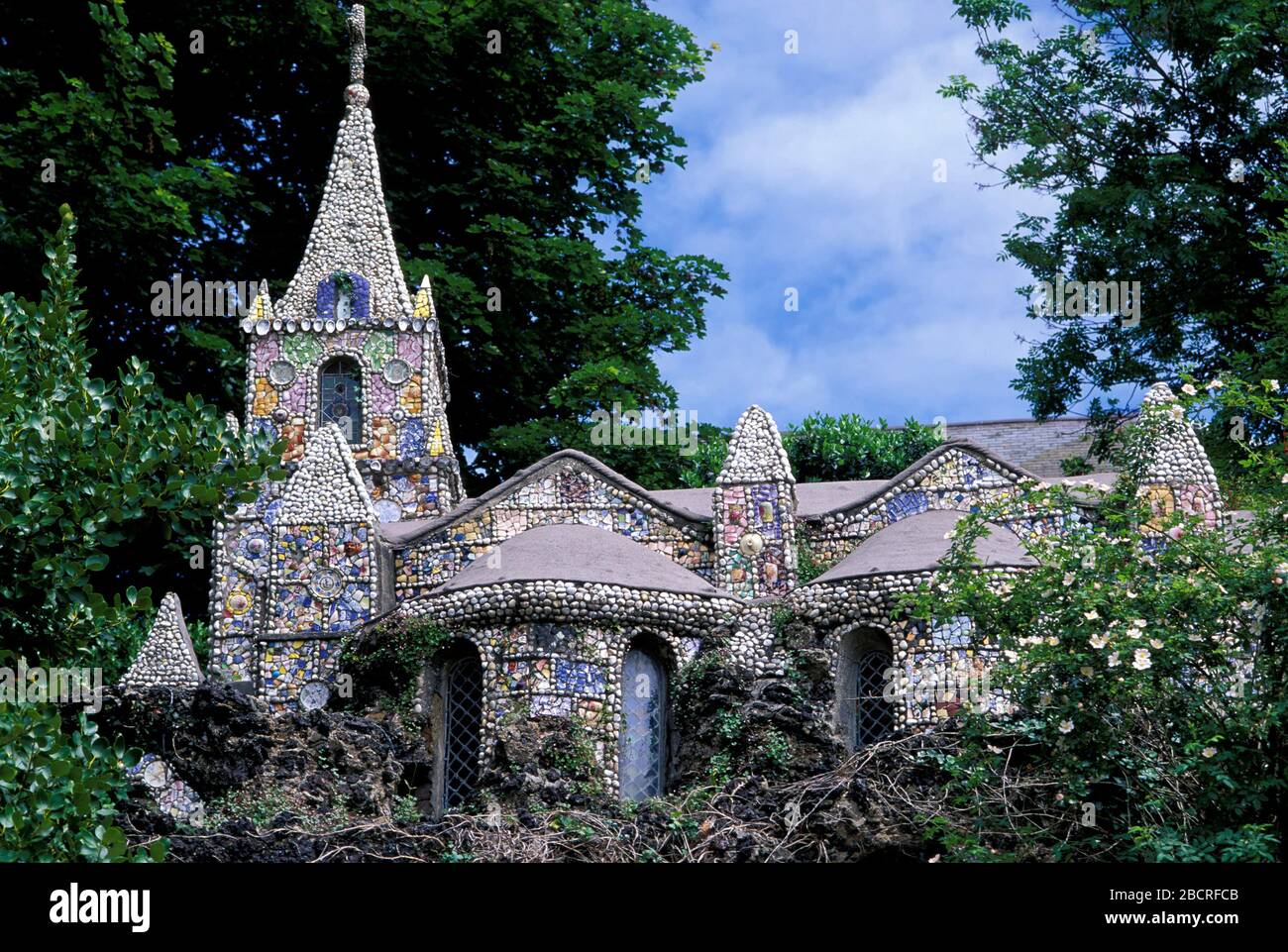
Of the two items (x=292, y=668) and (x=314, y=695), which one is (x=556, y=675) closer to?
(x=314, y=695)

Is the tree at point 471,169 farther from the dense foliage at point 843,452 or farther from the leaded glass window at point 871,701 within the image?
the leaded glass window at point 871,701

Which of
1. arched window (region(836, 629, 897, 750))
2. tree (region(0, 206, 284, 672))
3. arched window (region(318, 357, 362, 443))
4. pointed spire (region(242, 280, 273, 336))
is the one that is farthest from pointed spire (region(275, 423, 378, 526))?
tree (region(0, 206, 284, 672))

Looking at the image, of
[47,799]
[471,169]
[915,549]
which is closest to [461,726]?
[915,549]

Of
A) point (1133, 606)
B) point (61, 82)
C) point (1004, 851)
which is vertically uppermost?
point (61, 82)

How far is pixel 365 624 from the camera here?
23.5 meters

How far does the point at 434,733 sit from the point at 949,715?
233 inches

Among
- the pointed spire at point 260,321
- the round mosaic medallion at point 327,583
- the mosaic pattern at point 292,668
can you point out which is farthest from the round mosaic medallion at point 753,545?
the pointed spire at point 260,321

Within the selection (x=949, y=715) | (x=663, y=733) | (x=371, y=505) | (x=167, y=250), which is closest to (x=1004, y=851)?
(x=949, y=715)

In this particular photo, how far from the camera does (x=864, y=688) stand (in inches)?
907

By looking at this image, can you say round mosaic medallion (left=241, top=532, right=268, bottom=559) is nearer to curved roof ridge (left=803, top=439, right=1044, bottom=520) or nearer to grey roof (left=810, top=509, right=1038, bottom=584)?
curved roof ridge (left=803, top=439, right=1044, bottom=520)

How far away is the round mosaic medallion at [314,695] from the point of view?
23.3m

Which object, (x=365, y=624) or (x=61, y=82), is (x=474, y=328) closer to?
(x=61, y=82)

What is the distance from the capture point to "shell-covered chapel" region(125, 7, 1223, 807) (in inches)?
883

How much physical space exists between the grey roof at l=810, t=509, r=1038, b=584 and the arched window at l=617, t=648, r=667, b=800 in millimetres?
2210
